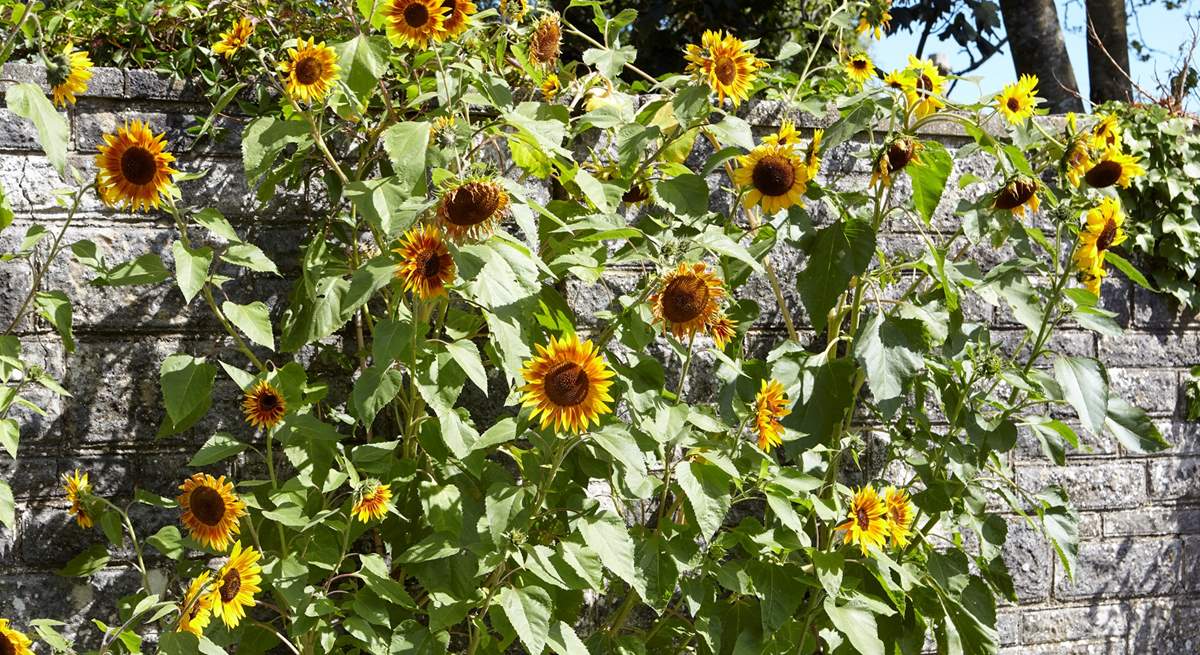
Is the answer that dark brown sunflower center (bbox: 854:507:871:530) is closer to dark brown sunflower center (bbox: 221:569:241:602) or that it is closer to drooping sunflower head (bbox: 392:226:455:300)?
drooping sunflower head (bbox: 392:226:455:300)

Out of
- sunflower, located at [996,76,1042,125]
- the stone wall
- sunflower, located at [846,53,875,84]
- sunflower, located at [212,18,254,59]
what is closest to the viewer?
sunflower, located at [212,18,254,59]

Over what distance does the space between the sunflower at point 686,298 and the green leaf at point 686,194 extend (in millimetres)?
184

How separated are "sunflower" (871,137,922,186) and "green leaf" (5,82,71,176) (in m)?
1.37

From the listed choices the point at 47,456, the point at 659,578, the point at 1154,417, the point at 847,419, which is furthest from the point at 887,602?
the point at 47,456

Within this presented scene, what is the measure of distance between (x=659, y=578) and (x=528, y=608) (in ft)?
0.93

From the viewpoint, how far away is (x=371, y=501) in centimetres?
194

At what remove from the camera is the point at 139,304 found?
224cm

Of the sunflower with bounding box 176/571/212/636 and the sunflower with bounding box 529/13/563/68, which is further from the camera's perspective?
the sunflower with bounding box 529/13/563/68

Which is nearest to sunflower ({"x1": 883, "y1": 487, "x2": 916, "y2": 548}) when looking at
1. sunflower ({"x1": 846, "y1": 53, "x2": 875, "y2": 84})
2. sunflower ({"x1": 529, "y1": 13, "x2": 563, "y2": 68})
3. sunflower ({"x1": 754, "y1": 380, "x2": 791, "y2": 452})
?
sunflower ({"x1": 754, "y1": 380, "x2": 791, "y2": 452})

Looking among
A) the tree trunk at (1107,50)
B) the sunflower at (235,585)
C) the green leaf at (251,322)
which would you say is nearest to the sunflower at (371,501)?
the sunflower at (235,585)

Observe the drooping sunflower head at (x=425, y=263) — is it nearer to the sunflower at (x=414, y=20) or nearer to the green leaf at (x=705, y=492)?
the sunflower at (x=414, y=20)

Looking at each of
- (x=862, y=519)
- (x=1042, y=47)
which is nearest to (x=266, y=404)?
(x=862, y=519)

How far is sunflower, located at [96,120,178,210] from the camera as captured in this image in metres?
1.84

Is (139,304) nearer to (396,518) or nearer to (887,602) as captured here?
(396,518)
